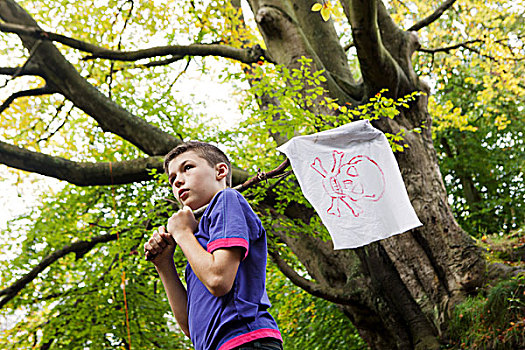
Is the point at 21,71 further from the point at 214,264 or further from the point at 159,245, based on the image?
the point at 214,264

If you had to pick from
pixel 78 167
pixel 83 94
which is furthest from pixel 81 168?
pixel 83 94

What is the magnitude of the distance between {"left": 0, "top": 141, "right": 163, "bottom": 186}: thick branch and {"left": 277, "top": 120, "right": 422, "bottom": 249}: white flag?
319 centimetres

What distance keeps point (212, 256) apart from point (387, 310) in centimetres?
462

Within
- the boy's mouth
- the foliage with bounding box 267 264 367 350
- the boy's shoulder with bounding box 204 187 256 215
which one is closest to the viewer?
the boy's shoulder with bounding box 204 187 256 215

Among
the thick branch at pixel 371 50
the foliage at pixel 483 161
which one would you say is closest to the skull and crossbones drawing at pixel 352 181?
the thick branch at pixel 371 50

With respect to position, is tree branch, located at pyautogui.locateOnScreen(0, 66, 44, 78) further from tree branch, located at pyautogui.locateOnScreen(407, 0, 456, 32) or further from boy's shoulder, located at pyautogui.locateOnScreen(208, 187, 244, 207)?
boy's shoulder, located at pyautogui.locateOnScreen(208, 187, 244, 207)

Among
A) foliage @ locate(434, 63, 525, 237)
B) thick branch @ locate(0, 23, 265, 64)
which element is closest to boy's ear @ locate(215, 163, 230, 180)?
thick branch @ locate(0, 23, 265, 64)

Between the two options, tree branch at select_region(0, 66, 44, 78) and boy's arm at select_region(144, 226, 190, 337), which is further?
tree branch at select_region(0, 66, 44, 78)

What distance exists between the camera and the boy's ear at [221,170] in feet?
6.24

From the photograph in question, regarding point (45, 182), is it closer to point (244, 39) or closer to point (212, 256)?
point (244, 39)

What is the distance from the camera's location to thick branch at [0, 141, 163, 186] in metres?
5.82

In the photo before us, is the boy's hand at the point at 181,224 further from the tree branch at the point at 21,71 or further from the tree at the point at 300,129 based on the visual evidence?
the tree branch at the point at 21,71

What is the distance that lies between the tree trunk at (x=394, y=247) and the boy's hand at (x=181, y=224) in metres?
3.56

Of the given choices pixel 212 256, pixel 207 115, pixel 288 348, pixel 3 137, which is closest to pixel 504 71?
pixel 207 115
